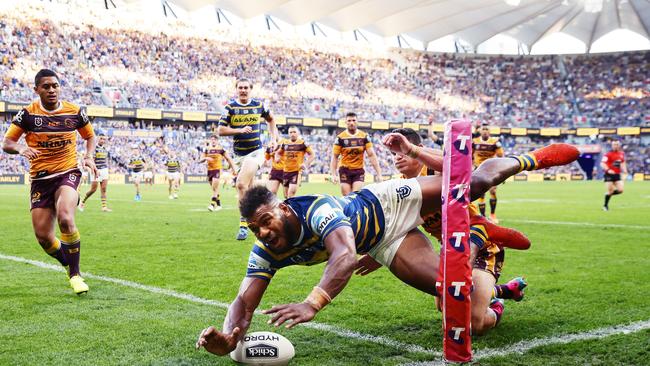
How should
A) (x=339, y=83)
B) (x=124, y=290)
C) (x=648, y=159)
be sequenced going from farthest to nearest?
(x=648, y=159) → (x=339, y=83) → (x=124, y=290)

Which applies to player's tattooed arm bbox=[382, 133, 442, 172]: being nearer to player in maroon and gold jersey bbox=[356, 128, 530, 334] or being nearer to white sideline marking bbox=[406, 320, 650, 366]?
player in maroon and gold jersey bbox=[356, 128, 530, 334]

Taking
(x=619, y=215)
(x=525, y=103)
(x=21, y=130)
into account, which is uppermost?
(x=525, y=103)

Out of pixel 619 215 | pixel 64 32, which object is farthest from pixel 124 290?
pixel 64 32

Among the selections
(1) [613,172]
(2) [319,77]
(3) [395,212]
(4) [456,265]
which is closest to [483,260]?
(3) [395,212]

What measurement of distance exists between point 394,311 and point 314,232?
1.89m

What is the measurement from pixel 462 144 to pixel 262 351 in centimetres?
171

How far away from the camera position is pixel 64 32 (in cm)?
4612

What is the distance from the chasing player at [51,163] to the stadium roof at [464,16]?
145 ft

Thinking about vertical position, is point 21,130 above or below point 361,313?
above

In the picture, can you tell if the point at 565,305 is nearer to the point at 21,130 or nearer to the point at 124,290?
the point at 124,290

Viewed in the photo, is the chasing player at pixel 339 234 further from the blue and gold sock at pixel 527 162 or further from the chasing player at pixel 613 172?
the chasing player at pixel 613 172

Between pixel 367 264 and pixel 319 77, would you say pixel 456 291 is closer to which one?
pixel 367 264

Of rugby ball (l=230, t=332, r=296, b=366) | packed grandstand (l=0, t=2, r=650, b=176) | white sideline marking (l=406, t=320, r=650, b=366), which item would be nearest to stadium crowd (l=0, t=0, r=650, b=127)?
packed grandstand (l=0, t=2, r=650, b=176)

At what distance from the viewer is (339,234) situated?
3.62 metres
